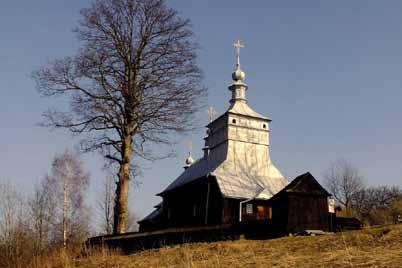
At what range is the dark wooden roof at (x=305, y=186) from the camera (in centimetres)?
2259

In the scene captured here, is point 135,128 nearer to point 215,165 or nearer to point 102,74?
point 102,74

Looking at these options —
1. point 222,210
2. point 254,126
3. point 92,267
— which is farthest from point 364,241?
point 254,126

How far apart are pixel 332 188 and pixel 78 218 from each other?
1397 inches

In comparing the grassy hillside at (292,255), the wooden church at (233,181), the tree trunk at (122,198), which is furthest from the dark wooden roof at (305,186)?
the grassy hillside at (292,255)

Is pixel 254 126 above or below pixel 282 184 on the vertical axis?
above

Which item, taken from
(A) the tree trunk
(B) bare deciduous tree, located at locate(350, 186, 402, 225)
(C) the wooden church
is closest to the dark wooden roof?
(C) the wooden church

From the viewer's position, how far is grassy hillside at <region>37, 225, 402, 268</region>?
31.8ft

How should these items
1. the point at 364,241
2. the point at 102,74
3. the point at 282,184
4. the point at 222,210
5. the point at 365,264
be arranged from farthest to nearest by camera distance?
1. the point at 282,184
2. the point at 222,210
3. the point at 102,74
4. the point at 364,241
5. the point at 365,264

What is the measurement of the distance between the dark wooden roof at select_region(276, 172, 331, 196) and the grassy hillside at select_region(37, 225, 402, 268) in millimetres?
7626

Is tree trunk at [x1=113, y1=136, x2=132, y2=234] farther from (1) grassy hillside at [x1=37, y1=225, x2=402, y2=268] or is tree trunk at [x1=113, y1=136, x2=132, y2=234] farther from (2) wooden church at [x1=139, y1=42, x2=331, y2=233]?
(2) wooden church at [x1=139, y1=42, x2=331, y2=233]

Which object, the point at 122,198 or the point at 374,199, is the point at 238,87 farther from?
the point at 374,199

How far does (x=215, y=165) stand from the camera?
114ft

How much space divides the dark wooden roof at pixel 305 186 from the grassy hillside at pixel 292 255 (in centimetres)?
763

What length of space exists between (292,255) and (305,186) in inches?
463
